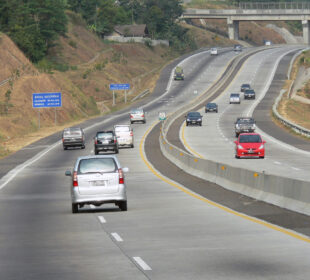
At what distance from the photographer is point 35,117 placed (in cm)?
10619

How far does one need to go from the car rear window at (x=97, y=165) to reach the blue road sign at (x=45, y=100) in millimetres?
76093

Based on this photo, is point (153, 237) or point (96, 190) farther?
point (96, 190)

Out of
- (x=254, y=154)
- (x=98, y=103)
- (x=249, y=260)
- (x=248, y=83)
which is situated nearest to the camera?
(x=249, y=260)

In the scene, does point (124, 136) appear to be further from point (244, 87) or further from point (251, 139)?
point (244, 87)

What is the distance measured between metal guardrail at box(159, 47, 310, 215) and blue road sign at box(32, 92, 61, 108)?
185 feet

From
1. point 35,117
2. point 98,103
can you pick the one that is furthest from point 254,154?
point 98,103

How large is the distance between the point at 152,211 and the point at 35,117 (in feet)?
274

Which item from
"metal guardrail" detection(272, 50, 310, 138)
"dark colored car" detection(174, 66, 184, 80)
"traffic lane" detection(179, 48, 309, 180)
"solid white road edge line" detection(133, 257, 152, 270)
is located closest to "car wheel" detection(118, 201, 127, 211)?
"solid white road edge line" detection(133, 257, 152, 270)

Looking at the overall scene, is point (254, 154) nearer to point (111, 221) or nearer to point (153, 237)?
point (111, 221)

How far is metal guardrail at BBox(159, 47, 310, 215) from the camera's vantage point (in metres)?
22.5

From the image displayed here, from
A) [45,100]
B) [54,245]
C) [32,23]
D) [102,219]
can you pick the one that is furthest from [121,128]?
[32,23]

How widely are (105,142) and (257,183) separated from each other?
33.8 metres

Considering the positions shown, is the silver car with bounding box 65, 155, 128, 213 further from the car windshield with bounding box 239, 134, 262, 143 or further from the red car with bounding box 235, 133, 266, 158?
the car windshield with bounding box 239, 134, 262, 143

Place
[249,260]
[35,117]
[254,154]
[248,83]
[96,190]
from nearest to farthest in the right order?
[249,260] → [96,190] → [254,154] → [35,117] → [248,83]
